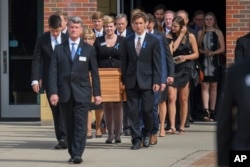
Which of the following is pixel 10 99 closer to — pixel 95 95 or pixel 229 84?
pixel 95 95

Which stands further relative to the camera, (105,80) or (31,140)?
(31,140)

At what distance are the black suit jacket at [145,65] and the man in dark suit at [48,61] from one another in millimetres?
989

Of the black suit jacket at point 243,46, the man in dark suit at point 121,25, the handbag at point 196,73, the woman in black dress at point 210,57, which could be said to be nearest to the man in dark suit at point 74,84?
the black suit jacket at point 243,46

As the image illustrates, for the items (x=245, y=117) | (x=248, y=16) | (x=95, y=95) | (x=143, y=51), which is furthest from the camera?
(x=248, y=16)

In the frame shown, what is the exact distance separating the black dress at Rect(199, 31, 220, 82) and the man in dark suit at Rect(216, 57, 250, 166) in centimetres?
1142

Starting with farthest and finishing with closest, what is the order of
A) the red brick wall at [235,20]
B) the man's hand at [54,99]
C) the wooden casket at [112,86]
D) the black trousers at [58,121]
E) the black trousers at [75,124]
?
the red brick wall at [235,20] → the wooden casket at [112,86] → the black trousers at [58,121] → the man's hand at [54,99] → the black trousers at [75,124]

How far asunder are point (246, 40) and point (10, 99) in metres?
6.09

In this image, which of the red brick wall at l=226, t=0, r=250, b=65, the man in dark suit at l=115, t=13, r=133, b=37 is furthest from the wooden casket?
the red brick wall at l=226, t=0, r=250, b=65

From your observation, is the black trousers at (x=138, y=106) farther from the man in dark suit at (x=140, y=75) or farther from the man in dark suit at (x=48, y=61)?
the man in dark suit at (x=48, y=61)

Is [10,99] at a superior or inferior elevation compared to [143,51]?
inferior

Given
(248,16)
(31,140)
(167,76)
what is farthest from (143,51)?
(248,16)

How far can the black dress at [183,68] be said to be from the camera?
13.8m

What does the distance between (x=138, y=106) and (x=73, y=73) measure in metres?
1.38

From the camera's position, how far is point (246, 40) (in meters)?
11.5
